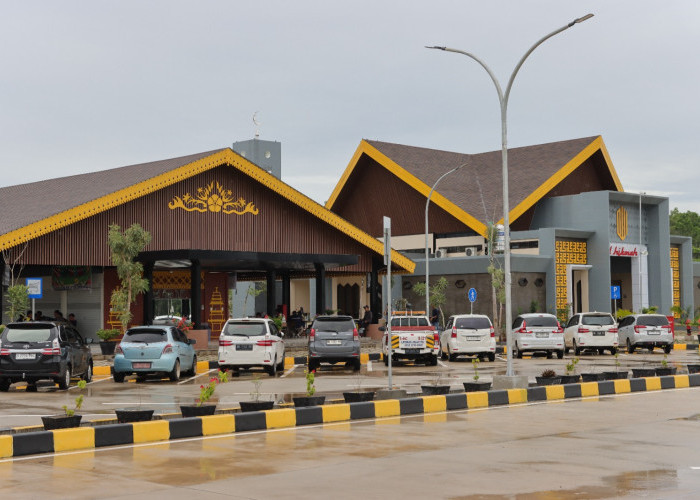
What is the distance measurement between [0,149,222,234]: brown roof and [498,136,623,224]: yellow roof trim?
22.7 metres

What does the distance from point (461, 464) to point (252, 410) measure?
225 inches

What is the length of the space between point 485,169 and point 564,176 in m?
6.79

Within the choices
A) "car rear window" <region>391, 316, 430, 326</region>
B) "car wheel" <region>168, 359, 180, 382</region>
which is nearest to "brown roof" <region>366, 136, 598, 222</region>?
"car rear window" <region>391, 316, 430, 326</region>

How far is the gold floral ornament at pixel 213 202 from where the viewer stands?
39.0 metres

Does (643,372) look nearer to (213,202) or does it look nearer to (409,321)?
(409,321)

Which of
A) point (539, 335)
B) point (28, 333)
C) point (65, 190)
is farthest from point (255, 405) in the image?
point (65, 190)

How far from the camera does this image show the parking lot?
18095 millimetres

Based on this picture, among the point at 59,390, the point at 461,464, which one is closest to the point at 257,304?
the point at 59,390

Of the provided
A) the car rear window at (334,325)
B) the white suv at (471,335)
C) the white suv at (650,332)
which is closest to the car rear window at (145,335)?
the car rear window at (334,325)

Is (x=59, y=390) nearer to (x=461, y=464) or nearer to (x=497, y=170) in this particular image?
(x=461, y=464)

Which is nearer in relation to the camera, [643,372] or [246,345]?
[643,372]

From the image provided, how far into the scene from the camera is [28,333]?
2219 centimetres

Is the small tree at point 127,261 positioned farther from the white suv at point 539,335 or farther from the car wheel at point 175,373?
the white suv at point 539,335

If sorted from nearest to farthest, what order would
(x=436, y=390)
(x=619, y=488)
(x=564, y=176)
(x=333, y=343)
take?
(x=619, y=488) < (x=436, y=390) < (x=333, y=343) < (x=564, y=176)
